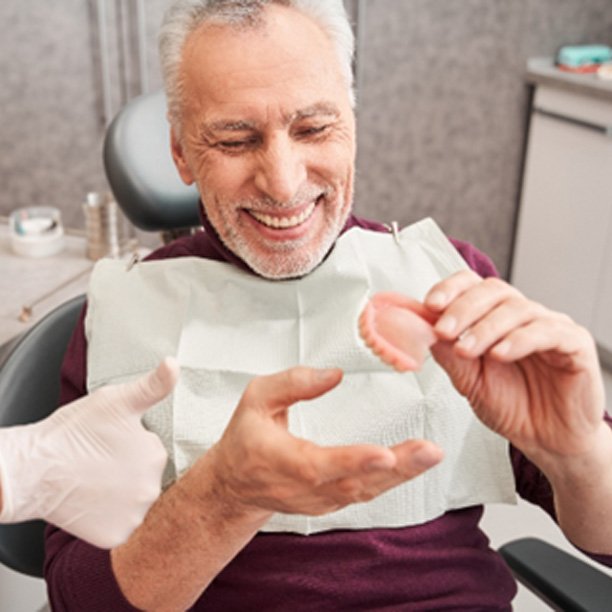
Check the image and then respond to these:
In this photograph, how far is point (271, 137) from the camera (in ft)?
3.49

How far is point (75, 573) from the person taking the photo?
3.28 feet

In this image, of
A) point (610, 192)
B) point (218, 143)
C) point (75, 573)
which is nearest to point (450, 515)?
point (75, 573)

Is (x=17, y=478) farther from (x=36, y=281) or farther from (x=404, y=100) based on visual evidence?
(x=404, y=100)

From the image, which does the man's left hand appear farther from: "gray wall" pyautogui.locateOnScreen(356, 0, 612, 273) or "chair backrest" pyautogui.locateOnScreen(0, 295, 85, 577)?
"gray wall" pyautogui.locateOnScreen(356, 0, 612, 273)

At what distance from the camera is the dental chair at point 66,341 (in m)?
1.01

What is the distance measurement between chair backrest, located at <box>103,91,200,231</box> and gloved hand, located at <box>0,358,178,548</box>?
90cm

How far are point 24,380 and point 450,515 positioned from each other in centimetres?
62

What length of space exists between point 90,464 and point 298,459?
0.23 metres

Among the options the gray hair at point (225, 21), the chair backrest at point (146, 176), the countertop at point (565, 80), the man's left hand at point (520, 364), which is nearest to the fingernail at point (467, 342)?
the man's left hand at point (520, 364)

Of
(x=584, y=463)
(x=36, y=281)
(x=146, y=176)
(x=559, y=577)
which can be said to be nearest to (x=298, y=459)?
(x=584, y=463)

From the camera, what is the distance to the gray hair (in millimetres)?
1065

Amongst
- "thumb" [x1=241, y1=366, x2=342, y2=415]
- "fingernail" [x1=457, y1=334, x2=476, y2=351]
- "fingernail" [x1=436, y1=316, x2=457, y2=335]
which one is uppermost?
"fingernail" [x1=436, y1=316, x2=457, y2=335]

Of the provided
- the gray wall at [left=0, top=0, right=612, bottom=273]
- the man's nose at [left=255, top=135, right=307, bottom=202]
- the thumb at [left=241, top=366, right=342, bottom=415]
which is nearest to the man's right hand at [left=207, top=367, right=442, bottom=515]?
the thumb at [left=241, top=366, right=342, bottom=415]

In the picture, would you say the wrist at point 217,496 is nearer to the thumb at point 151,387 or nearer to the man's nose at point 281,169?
the thumb at point 151,387
